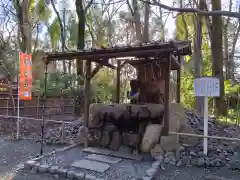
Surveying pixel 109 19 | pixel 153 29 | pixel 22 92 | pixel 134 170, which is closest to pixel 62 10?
pixel 109 19

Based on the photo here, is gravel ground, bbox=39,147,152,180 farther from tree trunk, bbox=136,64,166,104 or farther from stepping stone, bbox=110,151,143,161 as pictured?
tree trunk, bbox=136,64,166,104

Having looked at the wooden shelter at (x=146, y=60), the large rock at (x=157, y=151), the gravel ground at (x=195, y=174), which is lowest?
the gravel ground at (x=195, y=174)

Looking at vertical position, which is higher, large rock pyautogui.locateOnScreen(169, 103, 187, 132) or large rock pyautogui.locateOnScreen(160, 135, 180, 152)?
large rock pyautogui.locateOnScreen(169, 103, 187, 132)

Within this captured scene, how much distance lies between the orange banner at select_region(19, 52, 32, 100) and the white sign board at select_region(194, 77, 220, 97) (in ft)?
15.2

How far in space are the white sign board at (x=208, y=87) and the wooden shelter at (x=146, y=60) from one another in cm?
68

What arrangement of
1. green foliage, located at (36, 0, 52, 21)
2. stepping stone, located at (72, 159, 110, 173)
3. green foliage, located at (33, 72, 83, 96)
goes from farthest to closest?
green foliage, located at (36, 0, 52, 21) → green foliage, located at (33, 72, 83, 96) → stepping stone, located at (72, 159, 110, 173)

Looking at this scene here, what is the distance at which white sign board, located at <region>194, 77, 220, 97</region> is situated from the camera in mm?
4652

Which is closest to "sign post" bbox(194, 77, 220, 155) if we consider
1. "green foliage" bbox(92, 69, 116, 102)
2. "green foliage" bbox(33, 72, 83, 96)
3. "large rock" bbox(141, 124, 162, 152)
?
"large rock" bbox(141, 124, 162, 152)

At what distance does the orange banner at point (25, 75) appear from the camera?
619cm

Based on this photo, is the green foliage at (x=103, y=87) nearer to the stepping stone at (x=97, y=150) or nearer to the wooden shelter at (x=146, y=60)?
the wooden shelter at (x=146, y=60)

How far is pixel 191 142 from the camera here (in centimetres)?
527

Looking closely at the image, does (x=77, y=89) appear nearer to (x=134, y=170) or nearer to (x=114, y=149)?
(x=114, y=149)

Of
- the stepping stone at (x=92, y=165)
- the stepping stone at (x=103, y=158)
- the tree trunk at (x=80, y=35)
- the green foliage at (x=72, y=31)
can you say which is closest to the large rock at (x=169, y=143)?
the stepping stone at (x=103, y=158)

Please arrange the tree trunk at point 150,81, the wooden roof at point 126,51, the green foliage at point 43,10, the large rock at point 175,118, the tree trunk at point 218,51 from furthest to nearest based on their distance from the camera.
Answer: the green foliage at point 43,10, the tree trunk at point 218,51, the tree trunk at point 150,81, the large rock at point 175,118, the wooden roof at point 126,51
